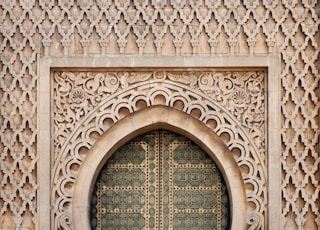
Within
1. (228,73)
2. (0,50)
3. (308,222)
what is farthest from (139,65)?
(308,222)

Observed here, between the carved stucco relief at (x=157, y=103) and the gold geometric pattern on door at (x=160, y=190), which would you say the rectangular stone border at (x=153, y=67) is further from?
the gold geometric pattern on door at (x=160, y=190)

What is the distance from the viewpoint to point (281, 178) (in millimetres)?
6879

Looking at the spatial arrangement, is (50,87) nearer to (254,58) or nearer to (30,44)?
(30,44)

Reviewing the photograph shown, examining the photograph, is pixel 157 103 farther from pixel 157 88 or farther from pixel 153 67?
pixel 153 67

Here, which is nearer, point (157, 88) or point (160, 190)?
point (157, 88)

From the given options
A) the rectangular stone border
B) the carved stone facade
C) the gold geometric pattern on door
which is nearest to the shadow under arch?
the carved stone facade

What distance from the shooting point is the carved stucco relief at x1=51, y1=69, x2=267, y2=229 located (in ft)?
22.8

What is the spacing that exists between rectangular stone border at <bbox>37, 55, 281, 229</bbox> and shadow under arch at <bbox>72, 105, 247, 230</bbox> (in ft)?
0.92

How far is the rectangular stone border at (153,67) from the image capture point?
22.5ft

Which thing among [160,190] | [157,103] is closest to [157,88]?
[157,103]

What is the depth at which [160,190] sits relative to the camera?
7230 mm

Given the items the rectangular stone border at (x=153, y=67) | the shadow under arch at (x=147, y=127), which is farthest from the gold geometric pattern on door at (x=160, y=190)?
the rectangular stone border at (x=153, y=67)

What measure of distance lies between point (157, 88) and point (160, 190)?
984 millimetres

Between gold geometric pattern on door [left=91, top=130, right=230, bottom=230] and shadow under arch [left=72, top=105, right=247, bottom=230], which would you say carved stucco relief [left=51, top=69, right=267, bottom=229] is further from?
gold geometric pattern on door [left=91, top=130, right=230, bottom=230]
